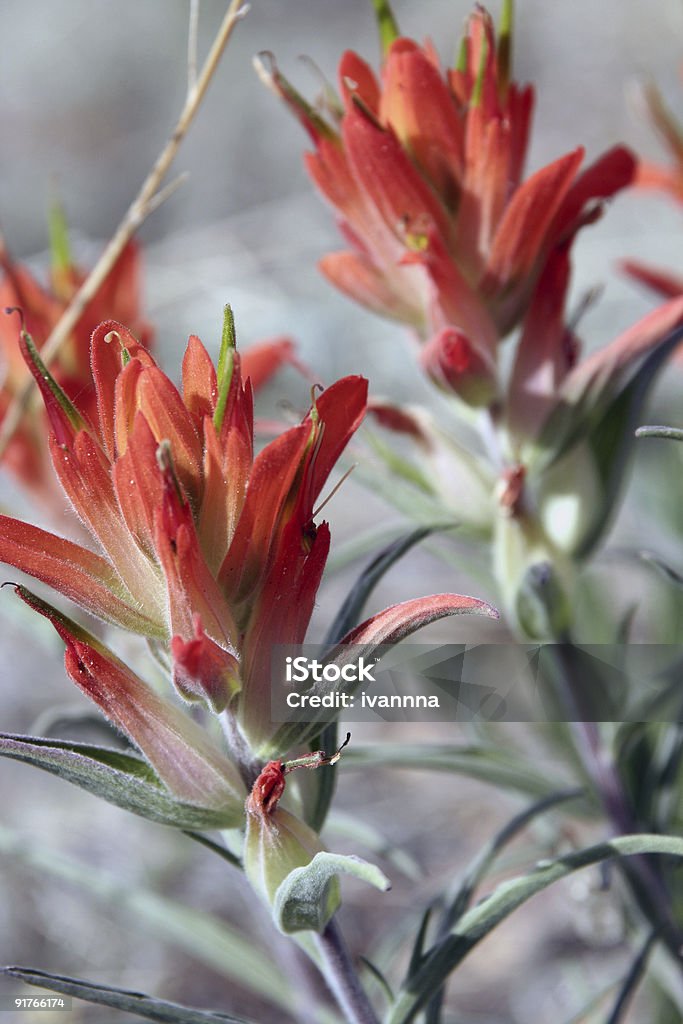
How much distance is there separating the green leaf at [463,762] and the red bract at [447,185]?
14.4 inches

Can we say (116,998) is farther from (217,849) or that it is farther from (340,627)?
(340,627)

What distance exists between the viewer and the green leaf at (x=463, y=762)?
0.88m

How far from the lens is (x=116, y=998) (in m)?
0.60

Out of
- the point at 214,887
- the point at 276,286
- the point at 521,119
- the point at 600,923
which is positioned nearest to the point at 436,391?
the point at 521,119

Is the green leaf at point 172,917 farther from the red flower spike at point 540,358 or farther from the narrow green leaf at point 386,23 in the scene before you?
the narrow green leaf at point 386,23

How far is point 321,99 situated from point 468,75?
126mm

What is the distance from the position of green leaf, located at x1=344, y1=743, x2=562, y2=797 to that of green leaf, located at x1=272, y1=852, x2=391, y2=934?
0.23 meters

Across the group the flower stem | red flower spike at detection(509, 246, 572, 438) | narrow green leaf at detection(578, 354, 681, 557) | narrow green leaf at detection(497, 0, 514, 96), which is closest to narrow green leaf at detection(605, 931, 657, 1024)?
the flower stem

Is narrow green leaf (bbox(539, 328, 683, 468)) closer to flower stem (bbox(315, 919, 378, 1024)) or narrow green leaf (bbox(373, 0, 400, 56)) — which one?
narrow green leaf (bbox(373, 0, 400, 56))

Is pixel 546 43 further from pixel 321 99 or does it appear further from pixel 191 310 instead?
pixel 321 99

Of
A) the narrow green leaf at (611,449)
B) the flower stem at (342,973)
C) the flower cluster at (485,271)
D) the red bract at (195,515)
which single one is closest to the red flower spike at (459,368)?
the flower cluster at (485,271)

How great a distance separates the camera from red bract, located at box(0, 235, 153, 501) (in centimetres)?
106

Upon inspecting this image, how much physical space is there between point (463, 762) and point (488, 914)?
28cm

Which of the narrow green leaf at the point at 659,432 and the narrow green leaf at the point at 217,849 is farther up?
the narrow green leaf at the point at 659,432
